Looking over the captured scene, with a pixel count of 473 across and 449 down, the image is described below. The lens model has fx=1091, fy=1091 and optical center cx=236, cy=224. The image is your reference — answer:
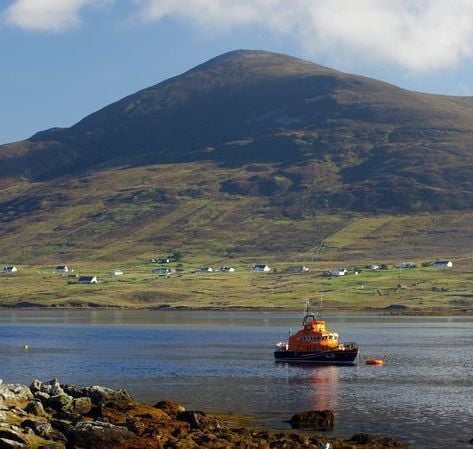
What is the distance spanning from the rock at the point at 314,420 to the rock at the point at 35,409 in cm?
1471

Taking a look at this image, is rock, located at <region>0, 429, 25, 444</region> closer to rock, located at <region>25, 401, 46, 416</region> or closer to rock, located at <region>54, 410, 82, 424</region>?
rock, located at <region>54, 410, 82, 424</region>

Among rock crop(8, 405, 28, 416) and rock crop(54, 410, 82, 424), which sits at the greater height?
rock crop(8, 405, 28, 416)

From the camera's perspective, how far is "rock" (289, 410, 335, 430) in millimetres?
62719

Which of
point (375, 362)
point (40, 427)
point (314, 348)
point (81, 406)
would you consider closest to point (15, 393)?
point (81, 406)

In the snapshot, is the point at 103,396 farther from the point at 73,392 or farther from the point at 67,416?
the point at 67,416

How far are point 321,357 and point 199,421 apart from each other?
51.9m

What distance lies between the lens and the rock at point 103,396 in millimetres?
62656

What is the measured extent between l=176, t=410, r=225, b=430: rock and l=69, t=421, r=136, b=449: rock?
6550 mm

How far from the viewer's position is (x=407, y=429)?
62438 mm

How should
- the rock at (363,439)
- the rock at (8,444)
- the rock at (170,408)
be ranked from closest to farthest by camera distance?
1. the rock at (8,444)
2. the rock at (363,439)
3. the rock at (170,408)

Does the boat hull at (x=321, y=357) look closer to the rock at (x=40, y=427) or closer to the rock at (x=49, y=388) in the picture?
the rock at (x=49, y=388)

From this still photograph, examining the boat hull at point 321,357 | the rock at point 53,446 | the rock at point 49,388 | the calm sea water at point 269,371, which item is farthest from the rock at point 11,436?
the boat hull at point 321,357

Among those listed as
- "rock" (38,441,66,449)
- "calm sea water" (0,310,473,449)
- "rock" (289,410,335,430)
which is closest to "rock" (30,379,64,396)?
"rock" (38,441,66,449)

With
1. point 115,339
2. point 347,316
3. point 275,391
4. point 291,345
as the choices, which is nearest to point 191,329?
point 115,339
